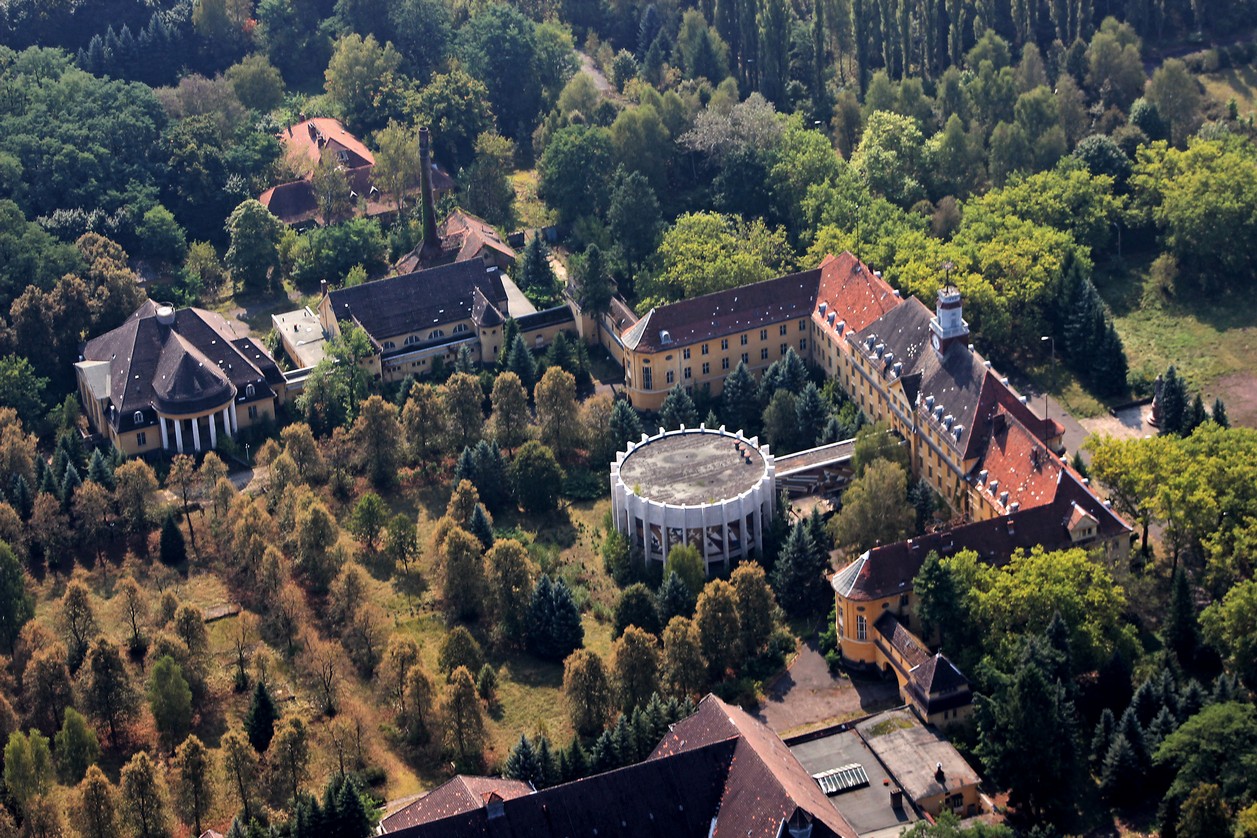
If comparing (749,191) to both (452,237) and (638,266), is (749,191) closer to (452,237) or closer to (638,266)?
(638,266)

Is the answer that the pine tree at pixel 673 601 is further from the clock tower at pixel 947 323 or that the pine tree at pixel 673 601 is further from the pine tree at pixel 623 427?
the clock tower at pixel 947 323

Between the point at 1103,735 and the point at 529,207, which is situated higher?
the point at 1103,735

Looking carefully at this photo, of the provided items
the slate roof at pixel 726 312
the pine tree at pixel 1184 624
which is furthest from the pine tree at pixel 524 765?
the slate roof at pixel 726 312

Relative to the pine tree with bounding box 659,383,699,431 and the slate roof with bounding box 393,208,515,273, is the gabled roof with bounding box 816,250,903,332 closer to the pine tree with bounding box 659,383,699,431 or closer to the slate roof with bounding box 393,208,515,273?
the pine tree with bounding box 659,383,699,431

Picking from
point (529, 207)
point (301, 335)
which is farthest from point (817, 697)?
point (529, 207)

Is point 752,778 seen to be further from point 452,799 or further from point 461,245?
point 461,245

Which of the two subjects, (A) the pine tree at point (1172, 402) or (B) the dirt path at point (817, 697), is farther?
(A) the pine tree at point (1172, 402)
